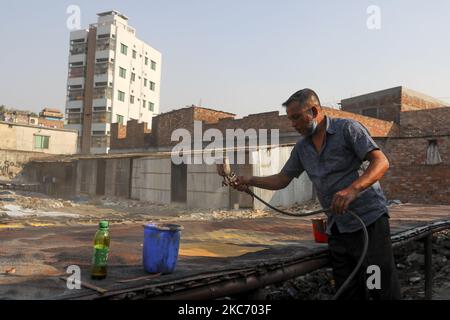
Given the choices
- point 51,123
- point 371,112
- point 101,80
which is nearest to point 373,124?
point 371,112

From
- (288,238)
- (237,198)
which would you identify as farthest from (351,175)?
(237,198)

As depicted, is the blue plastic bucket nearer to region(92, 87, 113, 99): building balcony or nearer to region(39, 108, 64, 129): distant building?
region(92, 87, 113, 99): building balcony

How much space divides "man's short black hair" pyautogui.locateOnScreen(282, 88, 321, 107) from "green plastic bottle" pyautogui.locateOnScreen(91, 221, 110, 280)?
1735 mm

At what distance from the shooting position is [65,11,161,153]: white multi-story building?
1756 inches

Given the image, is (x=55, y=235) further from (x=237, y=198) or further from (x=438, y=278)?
(x=237, y=198)

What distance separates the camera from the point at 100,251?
2498mm

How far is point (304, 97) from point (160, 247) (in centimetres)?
162

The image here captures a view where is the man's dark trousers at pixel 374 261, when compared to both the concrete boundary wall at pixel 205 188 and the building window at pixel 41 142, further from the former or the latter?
the building window at pixel 41 142

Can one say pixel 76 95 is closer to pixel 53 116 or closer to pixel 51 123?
pixel 51 123

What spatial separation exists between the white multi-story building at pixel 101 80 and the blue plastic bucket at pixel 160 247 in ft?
141

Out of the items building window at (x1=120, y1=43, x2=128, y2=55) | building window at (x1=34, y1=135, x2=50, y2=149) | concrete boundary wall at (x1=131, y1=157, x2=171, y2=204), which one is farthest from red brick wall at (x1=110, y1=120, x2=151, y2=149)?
building window at (x1=120, y1=43, x2=128, y2=55)

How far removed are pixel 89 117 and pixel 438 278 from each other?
43.6m

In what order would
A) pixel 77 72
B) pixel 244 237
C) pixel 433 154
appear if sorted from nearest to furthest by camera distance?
pixel 244 237 < pixel 433 154 < pixel 77 72

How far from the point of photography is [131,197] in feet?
71.5
